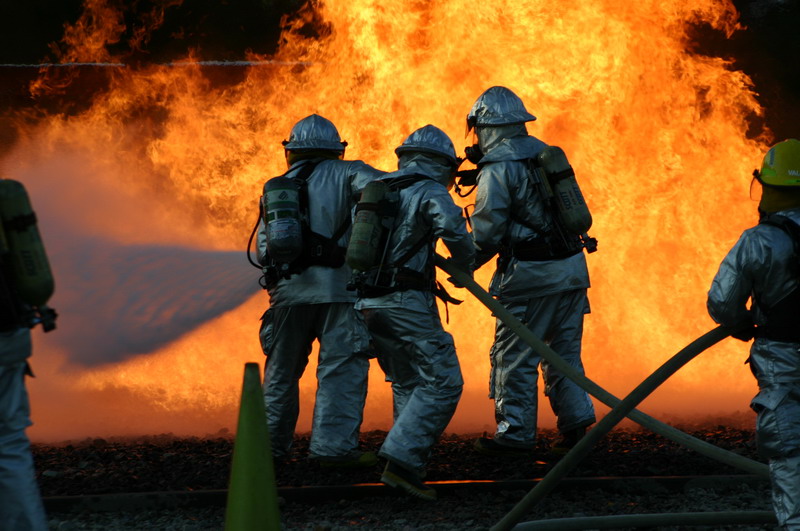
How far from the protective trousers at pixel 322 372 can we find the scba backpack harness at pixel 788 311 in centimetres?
287

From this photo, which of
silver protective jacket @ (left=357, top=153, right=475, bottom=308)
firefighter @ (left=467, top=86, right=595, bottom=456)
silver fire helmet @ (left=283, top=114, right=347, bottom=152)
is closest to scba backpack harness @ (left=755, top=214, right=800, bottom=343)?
silver protective jacket @ (left=357, top=153, right=475, bottom=308)

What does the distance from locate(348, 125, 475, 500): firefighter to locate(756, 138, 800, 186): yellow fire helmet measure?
1.93 metres

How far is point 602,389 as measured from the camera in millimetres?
5383

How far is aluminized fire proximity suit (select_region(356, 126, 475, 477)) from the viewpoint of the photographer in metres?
5.93

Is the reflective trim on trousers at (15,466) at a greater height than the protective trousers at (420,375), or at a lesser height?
lesser

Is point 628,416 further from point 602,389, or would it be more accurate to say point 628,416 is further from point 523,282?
point 523,282

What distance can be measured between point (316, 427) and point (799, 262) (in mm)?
3280

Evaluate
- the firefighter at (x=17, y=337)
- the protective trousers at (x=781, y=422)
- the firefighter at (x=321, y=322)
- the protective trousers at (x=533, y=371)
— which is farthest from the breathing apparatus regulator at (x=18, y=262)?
the protective trousers at (x=533, y=371)

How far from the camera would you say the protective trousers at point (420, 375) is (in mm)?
5891

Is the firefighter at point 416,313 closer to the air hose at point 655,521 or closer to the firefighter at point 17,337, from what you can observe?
the air hose at point 655,521

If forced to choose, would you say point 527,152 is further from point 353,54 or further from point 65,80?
point 65,80

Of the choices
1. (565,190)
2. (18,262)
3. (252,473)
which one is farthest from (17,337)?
(565,190)

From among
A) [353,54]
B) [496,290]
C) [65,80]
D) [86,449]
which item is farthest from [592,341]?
[65,80]

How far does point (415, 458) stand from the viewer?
5.86 meters
